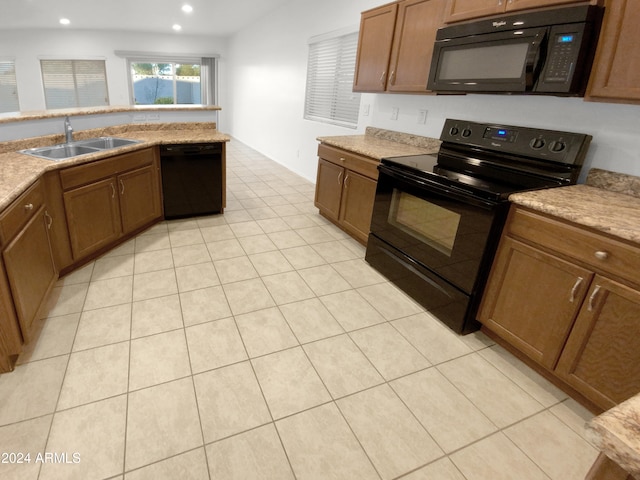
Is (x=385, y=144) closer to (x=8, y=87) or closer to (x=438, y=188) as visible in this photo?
(x=438, y=188)

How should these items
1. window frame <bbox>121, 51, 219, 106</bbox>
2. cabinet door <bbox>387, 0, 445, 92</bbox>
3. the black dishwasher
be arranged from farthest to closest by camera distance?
window frame <bbox>121, 51, 219, 106</bbox>, the black dishwasher, cabinet door <bbox>387, 0, 445, 92</bbox>

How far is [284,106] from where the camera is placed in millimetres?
5906

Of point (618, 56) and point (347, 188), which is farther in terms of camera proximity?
point (347, 188)

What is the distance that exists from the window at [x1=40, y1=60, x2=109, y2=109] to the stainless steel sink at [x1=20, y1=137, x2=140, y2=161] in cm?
655

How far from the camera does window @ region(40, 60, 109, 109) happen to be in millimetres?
7859

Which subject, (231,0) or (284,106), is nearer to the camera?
(231,0)

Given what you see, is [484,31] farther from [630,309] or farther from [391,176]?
[630,309]

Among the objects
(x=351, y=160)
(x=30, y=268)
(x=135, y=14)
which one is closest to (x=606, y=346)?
(x=351, y=160)

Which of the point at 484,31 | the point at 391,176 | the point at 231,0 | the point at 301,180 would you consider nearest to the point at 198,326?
the point at 391,176

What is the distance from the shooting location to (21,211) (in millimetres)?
1722

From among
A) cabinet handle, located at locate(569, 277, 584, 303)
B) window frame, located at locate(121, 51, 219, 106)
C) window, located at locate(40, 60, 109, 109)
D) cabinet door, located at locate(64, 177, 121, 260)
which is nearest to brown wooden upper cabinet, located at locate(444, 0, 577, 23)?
cabinet handle, located at locate(569, 277, 584, 303)

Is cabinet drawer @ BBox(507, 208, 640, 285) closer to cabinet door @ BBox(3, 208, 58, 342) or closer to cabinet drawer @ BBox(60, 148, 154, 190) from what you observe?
cabinet door @ BBox(3, 208, 58, 342)

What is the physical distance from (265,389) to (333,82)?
4.03 m

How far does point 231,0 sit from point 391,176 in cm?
463
